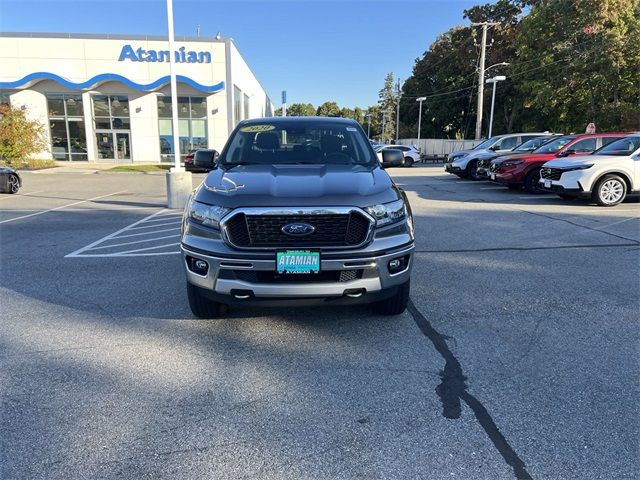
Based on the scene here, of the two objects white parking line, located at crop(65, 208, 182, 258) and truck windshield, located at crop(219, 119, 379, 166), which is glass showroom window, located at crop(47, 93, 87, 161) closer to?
white parking line, located at crop(65, 208, 182, 258)

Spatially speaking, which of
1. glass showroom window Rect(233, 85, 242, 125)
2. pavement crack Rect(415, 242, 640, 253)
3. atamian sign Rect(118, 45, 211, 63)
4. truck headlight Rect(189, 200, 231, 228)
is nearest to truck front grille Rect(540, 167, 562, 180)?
pavement crack Rect(415, 242, 640, 253)

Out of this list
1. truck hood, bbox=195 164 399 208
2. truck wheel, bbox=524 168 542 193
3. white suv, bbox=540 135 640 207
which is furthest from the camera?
truck wheel, bbox=524 168 542 193

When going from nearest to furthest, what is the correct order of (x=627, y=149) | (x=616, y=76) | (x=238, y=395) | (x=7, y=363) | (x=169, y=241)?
(x=238, y=395) → (x=7, y=363) → (x=169, y=241) → (x=627, y=149) → (x=616, y=76)

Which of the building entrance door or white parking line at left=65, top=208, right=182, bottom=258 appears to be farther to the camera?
the building entrance door

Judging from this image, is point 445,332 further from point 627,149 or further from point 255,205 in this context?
point 627,149

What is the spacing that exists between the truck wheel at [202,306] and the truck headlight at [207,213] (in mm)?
627

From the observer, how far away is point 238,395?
309cm

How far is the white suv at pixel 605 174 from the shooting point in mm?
10672

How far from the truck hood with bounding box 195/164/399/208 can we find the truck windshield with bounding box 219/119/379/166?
43 cm

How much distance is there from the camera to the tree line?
93.0 feet

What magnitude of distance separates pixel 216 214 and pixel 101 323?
1671 mm

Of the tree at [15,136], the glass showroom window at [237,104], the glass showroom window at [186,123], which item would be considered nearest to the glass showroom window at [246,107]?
the glass showroom window at [237,104]

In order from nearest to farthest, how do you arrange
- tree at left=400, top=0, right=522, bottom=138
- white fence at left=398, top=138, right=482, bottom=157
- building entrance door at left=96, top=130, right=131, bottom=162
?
1. building entrance door at left=96, top=130, right=131, bottom=162
2. white fence at left=398, top=138, right=482, bottom=157
3. tree at left=400, top=0, right=522, bottom=138

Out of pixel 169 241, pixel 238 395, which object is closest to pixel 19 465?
pixel 238 395
